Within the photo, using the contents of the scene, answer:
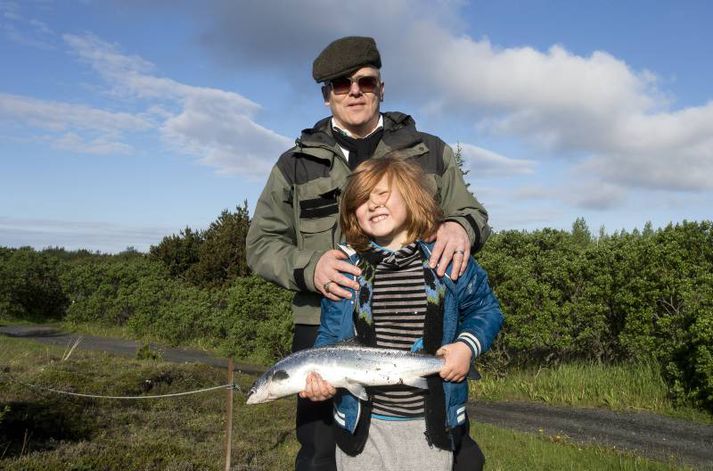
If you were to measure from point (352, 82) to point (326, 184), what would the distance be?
57cm

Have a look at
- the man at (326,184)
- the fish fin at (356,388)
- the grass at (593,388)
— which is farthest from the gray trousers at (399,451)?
the grass at (593,388)

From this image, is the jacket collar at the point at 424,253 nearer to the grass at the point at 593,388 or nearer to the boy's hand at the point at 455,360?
the boy's hand at the point at 455,360

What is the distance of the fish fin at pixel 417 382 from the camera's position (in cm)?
278

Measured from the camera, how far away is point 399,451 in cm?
291

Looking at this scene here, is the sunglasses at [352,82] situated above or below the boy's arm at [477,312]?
above

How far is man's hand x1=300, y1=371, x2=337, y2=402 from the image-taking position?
2.84 meters

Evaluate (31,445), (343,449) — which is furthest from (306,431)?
(31,445)

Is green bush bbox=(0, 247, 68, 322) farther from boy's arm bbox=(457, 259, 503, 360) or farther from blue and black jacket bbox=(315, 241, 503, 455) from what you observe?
boy's arm bbox=(457, 259, 503, 360)

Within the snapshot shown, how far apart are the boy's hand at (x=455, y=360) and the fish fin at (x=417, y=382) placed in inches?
3.5

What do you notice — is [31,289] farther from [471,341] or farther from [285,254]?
[471,341]

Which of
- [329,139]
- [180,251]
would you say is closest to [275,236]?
[329,139]

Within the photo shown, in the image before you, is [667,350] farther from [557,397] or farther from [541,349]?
[541,349]

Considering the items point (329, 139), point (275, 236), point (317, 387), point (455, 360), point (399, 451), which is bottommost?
point (399, 451)

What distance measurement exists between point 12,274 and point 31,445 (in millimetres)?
26873
